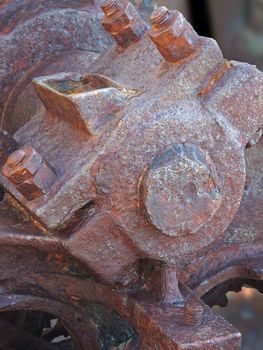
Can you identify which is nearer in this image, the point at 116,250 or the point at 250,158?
the point at 116,250

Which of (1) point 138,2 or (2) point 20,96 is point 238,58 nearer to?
(1) point 138,2

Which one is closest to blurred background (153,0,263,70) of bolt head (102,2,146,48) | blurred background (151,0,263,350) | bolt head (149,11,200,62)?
blurred background (151,0,263,350)

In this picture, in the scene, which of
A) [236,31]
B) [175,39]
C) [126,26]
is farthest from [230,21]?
[175,39]

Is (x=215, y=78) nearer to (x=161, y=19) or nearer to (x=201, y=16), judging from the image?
(x=161, y=19)

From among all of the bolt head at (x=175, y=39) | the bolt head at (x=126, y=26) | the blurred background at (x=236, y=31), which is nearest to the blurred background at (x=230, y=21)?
the blurred background at (x=236, y=31)

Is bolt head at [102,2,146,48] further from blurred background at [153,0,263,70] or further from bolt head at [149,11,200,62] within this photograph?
blurred background at [153,0,263,70]

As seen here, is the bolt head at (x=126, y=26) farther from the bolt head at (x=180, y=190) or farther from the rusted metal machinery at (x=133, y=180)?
the bolt head at (x=180, y=190)

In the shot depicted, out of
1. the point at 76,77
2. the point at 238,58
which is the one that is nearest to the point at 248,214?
the point at 76,77
